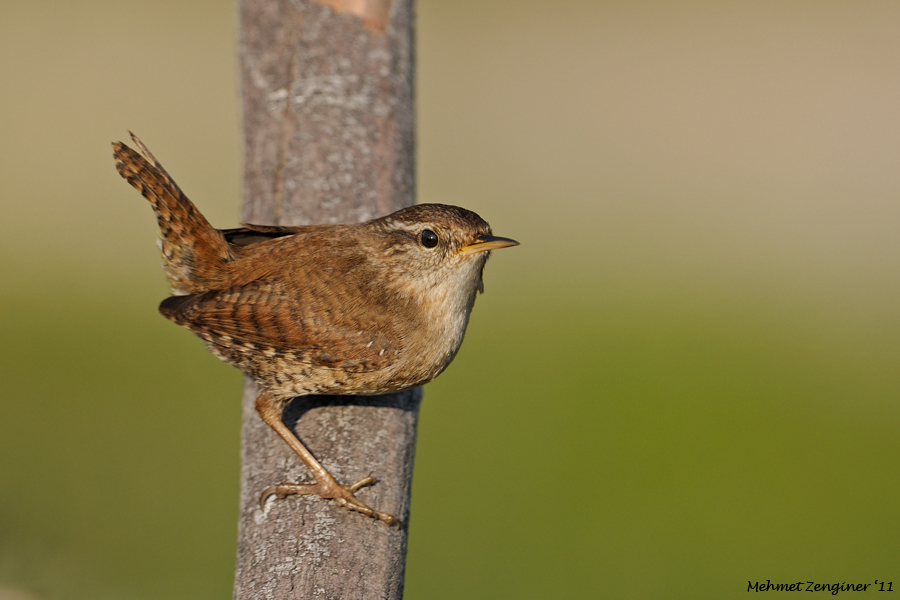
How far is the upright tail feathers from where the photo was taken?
288 centimetres

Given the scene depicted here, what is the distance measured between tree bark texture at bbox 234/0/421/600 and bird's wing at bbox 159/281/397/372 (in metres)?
0.28

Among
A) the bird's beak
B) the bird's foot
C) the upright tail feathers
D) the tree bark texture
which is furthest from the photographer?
the upright tail feathers

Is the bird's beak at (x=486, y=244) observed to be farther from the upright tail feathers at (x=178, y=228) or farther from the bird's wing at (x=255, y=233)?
the upright tail feathers at (x=178, y=228)

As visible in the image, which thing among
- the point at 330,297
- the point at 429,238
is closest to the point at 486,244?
the point at 429,238

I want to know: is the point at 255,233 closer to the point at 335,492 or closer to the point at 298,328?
the point at 298,328

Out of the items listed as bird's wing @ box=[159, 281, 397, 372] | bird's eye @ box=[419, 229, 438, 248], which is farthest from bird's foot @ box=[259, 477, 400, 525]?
bird's eye @ box=[419, 229, 438, 248]

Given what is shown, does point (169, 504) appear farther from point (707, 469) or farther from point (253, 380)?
point (707, 469)

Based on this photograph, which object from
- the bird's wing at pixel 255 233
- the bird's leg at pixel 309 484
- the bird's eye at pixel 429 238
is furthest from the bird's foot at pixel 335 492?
the bird's wing at pixel 255 233

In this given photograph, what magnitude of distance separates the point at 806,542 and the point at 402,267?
3799 mm

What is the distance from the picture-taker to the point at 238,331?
9.23 feet

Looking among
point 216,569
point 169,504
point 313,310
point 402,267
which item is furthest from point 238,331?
point 169,504

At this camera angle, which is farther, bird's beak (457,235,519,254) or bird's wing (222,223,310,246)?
bird's wing (222,223,310,246)

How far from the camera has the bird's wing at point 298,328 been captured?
8.91 ft

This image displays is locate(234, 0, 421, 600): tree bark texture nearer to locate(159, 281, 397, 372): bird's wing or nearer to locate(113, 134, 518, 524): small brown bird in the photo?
locate(113, 134, 518, 524): small brown bird
